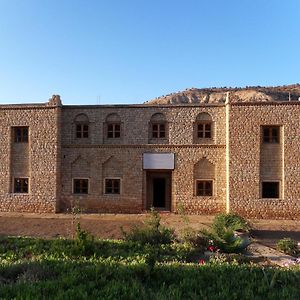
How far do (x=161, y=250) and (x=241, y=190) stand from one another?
8.71 m

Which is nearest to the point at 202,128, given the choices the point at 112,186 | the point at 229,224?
the point at 112,186

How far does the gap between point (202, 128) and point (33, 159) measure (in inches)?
422

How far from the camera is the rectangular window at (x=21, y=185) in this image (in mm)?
18156

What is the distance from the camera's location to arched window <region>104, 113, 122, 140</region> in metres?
18.0

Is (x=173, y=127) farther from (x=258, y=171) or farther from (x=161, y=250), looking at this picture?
(x=161, y=250)

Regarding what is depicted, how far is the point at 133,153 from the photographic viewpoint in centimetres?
1766

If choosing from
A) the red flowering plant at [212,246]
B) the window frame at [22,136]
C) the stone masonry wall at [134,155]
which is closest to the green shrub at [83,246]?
the red flowering plant at [212,246]

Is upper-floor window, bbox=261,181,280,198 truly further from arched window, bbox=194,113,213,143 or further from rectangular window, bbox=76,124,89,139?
rectangular window, bbox=76,124,89,139

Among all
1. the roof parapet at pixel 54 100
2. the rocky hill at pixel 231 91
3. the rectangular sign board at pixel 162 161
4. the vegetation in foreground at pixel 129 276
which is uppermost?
the rocky hill at pixel 231 91

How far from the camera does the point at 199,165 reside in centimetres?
1739

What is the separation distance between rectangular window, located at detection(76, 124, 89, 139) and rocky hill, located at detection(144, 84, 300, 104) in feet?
99.3

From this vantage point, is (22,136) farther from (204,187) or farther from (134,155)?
(204,187)

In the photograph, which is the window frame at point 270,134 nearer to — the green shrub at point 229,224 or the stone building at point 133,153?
the stone building at point 133,153

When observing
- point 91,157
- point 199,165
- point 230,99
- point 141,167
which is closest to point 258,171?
point 199,165
